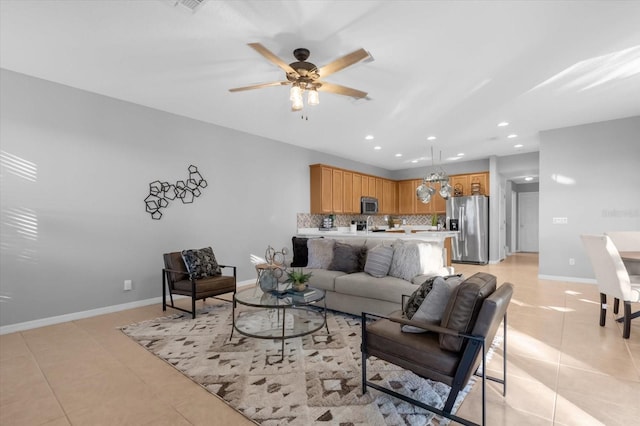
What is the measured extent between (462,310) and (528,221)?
11.3 meters

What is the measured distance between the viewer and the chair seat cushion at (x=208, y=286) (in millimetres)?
3853

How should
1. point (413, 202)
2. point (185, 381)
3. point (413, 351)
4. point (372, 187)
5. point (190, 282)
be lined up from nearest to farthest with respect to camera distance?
point (413, 351)
point (185, 381)
point (190, 282)
point (372, 187)
point (413, 202)

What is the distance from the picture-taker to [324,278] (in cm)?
399

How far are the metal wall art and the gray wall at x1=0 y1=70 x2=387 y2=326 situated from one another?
0.27 feet

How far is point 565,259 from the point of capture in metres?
5.69

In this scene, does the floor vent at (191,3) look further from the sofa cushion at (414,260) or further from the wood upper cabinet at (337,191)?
the wood upper cabinet at (337,191)

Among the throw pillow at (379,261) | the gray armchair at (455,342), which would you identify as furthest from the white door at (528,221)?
the gray armchair at (455,342)

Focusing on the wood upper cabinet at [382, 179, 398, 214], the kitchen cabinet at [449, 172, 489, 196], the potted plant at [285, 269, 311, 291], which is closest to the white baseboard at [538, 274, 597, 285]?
the kitchen cabinet at [449, 172, 489, 196]

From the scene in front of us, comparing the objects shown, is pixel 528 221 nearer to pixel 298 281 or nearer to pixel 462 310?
pixel 298 281

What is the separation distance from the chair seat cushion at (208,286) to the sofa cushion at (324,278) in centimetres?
111

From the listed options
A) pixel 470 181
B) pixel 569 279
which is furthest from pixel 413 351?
pixel 470 181

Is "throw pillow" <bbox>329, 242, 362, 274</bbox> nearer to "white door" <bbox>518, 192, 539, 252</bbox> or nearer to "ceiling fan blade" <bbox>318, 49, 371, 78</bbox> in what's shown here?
"ceiling fan blade" <bbox>318, 49, 371, 78</bbox>

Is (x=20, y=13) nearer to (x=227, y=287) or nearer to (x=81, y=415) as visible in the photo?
(x=81, y=415)

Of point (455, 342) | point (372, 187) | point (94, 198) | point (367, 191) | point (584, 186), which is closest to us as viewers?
point (455, 342)
